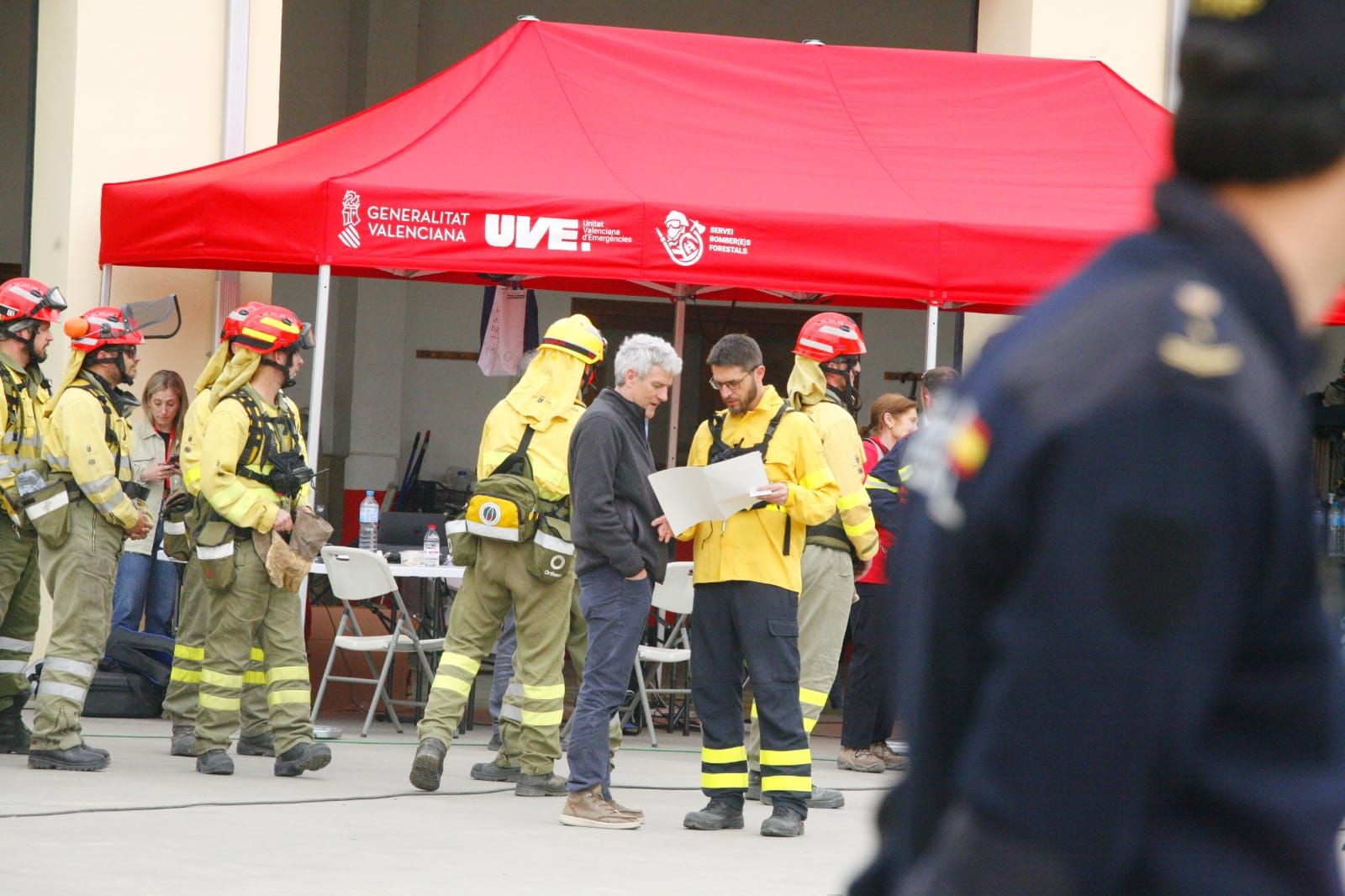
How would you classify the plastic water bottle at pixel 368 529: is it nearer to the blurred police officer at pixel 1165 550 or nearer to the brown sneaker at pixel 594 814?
the brown sneaker at pixel 594 814

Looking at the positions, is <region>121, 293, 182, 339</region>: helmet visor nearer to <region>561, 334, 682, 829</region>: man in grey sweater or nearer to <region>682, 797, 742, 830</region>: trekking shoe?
<region>561, 334, 682, 829</region>: man in grey sweater

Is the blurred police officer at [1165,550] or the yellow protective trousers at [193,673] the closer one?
the blurred police officer at [1165,550]

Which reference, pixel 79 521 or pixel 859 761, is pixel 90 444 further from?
pixel 859 761

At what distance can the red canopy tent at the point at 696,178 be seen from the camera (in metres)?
8.81

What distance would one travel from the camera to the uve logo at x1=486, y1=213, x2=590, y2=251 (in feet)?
28.9

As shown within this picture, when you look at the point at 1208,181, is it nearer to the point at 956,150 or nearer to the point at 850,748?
the point at 850,748

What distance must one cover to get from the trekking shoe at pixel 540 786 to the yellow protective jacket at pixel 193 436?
202 centimetres

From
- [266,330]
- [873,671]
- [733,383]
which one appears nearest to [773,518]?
[733,383]

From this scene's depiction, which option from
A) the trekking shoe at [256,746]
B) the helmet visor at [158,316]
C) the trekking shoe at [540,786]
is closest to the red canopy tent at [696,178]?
the helmet visor at [158,316]

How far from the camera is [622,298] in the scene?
54.1 feet

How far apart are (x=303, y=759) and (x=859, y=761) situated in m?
2.82

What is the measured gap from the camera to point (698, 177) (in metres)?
9.33

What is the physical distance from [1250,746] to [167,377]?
30.8 ft

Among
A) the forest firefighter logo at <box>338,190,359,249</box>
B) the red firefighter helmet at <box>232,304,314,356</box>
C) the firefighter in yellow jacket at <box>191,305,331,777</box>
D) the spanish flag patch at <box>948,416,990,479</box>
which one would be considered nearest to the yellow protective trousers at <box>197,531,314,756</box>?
the firefighter in yellow jacket at <box>191,305,331,777</box>
